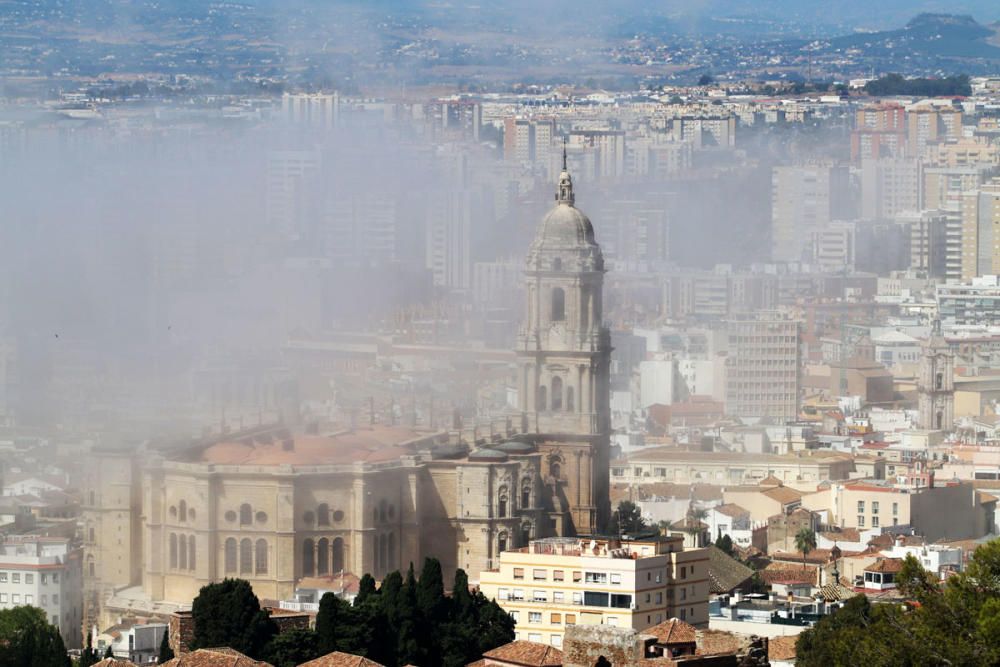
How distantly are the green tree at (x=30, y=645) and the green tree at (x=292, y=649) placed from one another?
6.45 ft

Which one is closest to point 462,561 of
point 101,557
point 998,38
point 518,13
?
point 101,557

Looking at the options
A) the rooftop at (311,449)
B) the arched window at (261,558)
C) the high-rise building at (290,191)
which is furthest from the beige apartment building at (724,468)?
the high-rise building at (290,191)

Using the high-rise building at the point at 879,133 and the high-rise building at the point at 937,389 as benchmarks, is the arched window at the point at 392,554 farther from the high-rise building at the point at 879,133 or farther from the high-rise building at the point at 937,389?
the high-rise building at the point at 879,133

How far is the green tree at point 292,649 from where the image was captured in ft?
117

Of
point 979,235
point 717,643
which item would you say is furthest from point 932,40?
point 717,643

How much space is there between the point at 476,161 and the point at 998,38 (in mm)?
71856

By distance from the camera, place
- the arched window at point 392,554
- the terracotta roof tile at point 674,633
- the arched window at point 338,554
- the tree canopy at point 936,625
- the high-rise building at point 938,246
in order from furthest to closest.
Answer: the high-rise building at point 938,246 < the arched window at point 392,554 < the arched window at point 338,554 < the terracotta roof tile at point 674,633 < the tree canopy at point 936,625

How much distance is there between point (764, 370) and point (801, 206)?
52177 millimetres

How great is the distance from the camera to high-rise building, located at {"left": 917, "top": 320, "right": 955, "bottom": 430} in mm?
79438

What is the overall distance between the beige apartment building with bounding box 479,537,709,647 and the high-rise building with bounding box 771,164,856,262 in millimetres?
97669

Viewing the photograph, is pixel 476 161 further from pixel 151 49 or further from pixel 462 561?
pixel 462 561

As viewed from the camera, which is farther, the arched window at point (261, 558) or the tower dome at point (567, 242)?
the tower dome at point (567, 242)

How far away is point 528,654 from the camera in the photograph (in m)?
33.1

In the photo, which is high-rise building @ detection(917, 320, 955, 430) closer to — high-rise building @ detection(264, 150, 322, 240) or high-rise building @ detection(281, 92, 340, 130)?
high-rise building @ detection(281, 92, 340, 130)
